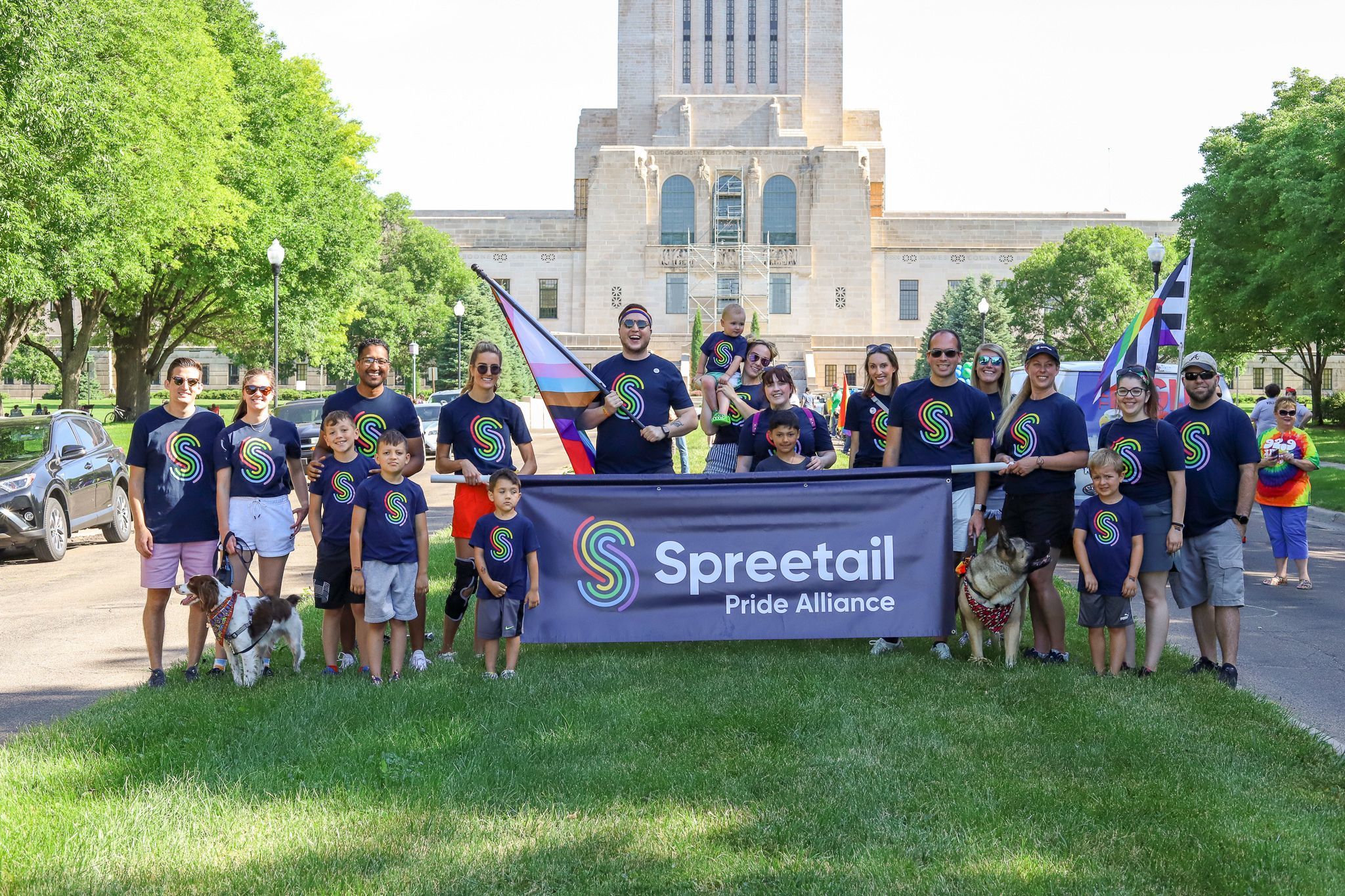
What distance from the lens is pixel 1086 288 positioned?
6625 centimetres

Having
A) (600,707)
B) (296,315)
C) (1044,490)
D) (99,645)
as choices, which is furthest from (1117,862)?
(296,315)

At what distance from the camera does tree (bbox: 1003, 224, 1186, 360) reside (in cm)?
6381

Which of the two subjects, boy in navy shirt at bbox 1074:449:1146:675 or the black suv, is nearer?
boy in navy shirt at bbox 1074:449:1146:675

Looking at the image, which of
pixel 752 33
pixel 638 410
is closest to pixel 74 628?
pixel 638 410

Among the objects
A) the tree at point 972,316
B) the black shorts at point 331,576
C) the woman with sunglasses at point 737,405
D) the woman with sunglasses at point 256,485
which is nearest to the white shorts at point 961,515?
the woman with sunglasses at point 737,405

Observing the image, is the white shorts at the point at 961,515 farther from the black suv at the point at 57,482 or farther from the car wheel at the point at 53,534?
the car wheel at the point at 53,534

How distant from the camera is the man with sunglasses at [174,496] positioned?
756 centimetres

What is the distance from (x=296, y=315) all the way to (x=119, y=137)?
14830mm

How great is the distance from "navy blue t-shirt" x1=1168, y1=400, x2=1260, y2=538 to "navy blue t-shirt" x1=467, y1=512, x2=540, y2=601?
4.17 m

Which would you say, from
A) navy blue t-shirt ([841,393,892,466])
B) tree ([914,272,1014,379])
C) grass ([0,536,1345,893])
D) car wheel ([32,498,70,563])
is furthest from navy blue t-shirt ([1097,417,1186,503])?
tree ([914,272,1014,379])

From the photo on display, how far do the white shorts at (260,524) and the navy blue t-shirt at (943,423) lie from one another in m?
4.11

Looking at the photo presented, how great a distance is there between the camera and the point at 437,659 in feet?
26.1

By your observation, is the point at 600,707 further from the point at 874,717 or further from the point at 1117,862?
the point at 1117,862

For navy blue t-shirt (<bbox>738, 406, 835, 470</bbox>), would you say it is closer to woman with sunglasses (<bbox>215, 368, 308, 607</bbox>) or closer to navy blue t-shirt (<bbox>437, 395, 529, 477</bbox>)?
navy blue t-shirt (<bbox>437, 395, 529, 477</bbox>)
